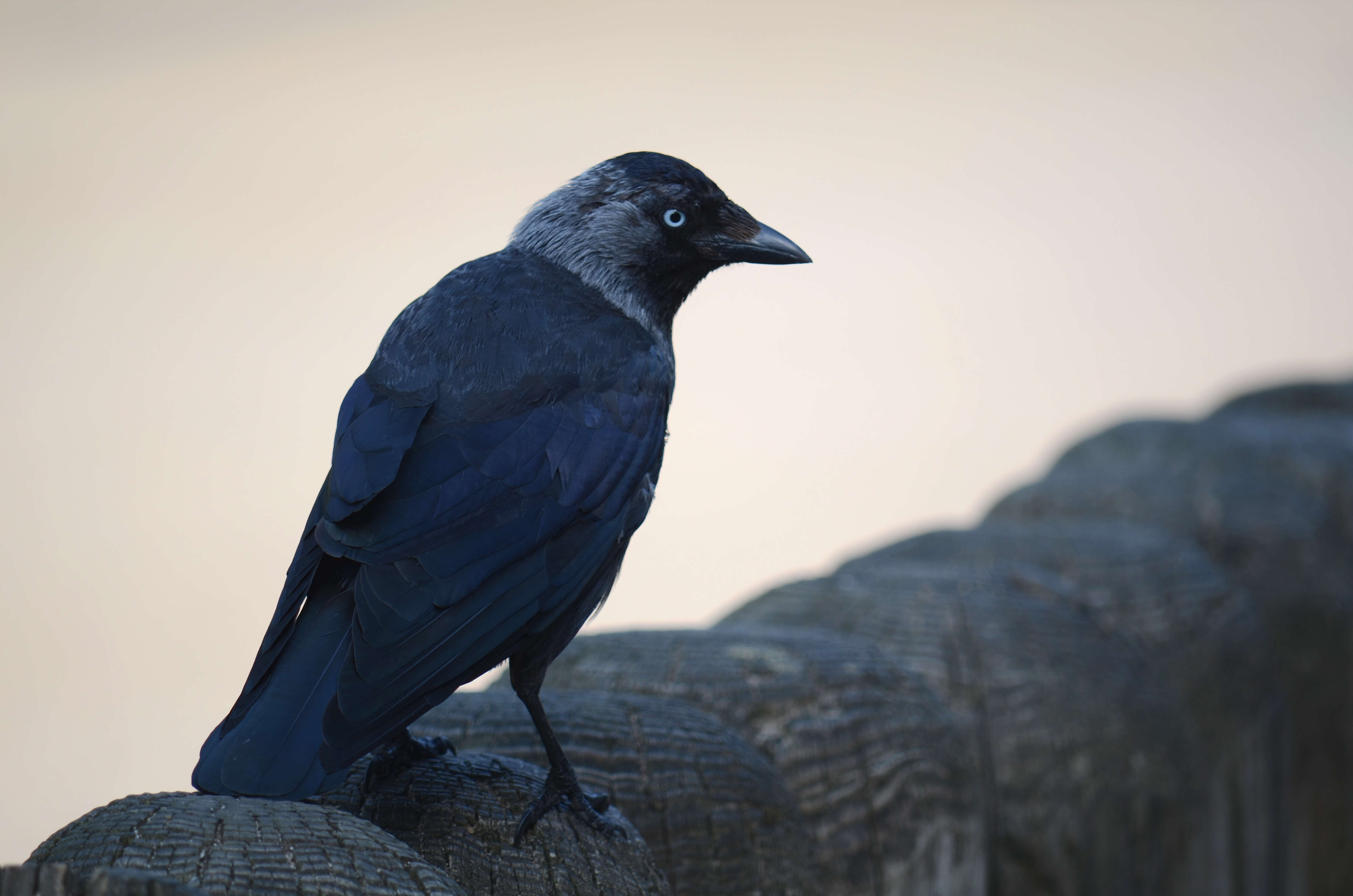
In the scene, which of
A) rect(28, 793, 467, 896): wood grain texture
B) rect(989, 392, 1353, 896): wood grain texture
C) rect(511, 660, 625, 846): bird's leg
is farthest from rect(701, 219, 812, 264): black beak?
rect(989, 392, 1353, 896): wood grain texture

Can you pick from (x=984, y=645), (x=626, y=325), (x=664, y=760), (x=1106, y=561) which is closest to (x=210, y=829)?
(x=664, y=760)

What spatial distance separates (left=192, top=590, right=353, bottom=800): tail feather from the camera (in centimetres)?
175

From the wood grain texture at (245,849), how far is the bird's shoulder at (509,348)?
79 cm

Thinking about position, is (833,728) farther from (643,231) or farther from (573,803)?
(643,231)

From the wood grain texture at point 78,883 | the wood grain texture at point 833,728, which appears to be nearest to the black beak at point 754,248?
the wood grain texture at point 833,728

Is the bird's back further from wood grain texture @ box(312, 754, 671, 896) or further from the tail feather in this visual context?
wood grain texture @ box(312, 754, 671, 896)

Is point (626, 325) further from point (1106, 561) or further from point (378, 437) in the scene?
point (1106, 561)

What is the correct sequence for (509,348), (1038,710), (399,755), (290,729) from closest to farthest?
(290,729) < (399,755) < (509,348) < (1038,710)

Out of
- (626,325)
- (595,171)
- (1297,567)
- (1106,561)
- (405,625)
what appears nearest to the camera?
(405,625)

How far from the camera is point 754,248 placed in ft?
9.25

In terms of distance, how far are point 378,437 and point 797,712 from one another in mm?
1050

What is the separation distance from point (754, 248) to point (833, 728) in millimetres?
1032

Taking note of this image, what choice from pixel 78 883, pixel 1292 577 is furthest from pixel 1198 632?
pixel 78 883

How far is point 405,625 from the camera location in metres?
1.92
